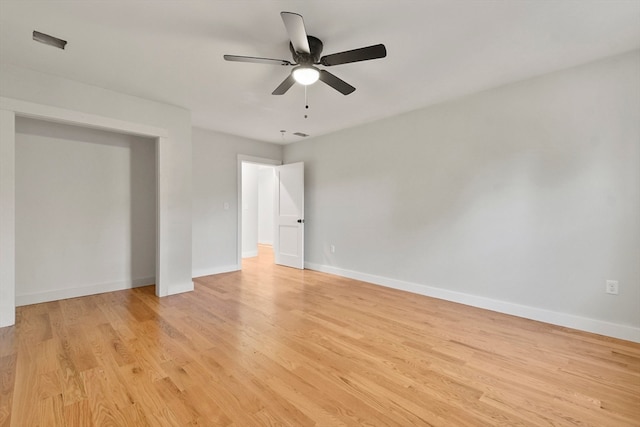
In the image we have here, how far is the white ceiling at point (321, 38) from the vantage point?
1962mm

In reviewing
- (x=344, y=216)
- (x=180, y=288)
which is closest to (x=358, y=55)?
(x=344, y=216)

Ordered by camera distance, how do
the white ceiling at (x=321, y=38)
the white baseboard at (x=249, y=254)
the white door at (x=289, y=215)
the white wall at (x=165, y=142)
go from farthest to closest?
the white baseboard at (x=249, y=254) → the white door at (x=289, y=215) → the white wall at (x=165, y=142) → the white ceiling at (x=321, y=38)

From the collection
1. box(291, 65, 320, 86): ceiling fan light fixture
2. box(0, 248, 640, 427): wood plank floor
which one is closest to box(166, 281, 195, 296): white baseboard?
box(0, 248, 640, 427): wood plank floor

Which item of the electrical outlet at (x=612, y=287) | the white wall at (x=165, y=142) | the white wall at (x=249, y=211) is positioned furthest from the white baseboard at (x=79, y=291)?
the electrical outlet at (x=612, y=287)

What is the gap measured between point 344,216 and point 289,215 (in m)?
1.32

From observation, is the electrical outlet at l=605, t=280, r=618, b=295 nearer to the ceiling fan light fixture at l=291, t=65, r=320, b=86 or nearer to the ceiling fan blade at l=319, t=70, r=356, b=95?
the ceiling fan blade at l=319, t=70, r=356, b=95

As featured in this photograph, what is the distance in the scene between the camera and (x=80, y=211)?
12.0 feet

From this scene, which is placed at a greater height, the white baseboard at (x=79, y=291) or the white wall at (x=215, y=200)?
the white wall at (x=215, y=200)

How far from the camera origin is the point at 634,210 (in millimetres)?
A: 2498

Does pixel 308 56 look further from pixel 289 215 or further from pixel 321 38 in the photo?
pixel 289 215

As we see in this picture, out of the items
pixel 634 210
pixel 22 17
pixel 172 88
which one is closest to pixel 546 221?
pixel 634 210

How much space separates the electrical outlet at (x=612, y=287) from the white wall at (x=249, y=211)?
610 centimetres

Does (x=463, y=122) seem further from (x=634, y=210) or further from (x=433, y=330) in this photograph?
(x=433, y=330)

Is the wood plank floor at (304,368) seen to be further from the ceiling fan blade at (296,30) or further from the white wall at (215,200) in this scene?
the ceiling fan blade at (296,30)
